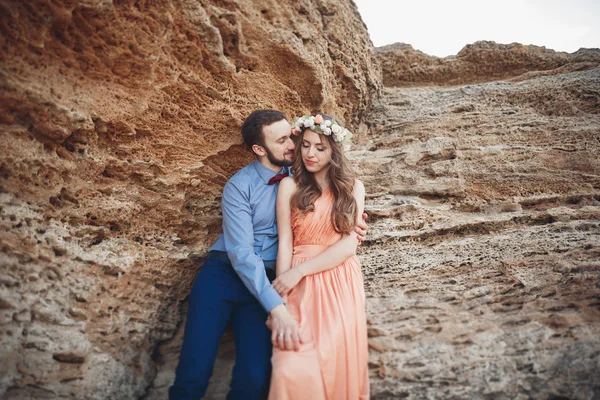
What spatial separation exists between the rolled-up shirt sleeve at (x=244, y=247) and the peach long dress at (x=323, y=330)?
284 millimetres

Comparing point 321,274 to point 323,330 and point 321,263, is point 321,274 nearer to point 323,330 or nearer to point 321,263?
point 321,263

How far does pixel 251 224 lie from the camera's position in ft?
10.9

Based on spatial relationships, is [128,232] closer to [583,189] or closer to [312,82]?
[312,82]

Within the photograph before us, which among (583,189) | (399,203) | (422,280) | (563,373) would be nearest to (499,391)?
(563,373)

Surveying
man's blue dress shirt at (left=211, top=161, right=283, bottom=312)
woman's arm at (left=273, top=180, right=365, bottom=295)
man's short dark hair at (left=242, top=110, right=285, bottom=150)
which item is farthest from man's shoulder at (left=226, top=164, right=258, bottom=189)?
woman's arm at (left=273, top=180, right=365, bottom=295)

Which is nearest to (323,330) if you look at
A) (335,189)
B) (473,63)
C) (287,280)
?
(287,280)

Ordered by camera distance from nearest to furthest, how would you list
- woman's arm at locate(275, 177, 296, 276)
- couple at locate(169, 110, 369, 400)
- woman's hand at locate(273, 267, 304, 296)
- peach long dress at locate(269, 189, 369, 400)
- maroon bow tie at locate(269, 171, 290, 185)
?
peach long dress at locate(269, 189, 369, 400)
couple at locate(169, 110, 369, 400)
woman's hand at locate(273, 267, 304, 296)
woman's arm at locate(275, 177, 296, 276)
maroon bow tie at locate(269, 171, 290, 185)

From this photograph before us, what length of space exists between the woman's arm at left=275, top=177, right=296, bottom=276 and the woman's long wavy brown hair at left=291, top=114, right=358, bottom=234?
0.21 feet

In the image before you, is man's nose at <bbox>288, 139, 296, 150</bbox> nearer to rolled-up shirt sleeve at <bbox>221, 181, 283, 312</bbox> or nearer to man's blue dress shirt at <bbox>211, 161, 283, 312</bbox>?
man's blue dress shirt at <bbox>211, 161, 283, 312</bbox>

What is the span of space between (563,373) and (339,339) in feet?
5.46

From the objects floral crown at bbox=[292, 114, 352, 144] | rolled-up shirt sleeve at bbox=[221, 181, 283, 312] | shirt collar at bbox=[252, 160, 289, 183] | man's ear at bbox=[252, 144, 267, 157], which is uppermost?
floral crown at bbox=[292, 114, 352, 144]

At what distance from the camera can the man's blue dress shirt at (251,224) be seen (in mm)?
3033

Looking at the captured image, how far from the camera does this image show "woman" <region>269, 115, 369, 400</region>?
8.49 ft

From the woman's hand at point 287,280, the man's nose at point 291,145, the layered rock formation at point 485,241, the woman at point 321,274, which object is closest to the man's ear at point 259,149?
the man's nose at point 291,145
